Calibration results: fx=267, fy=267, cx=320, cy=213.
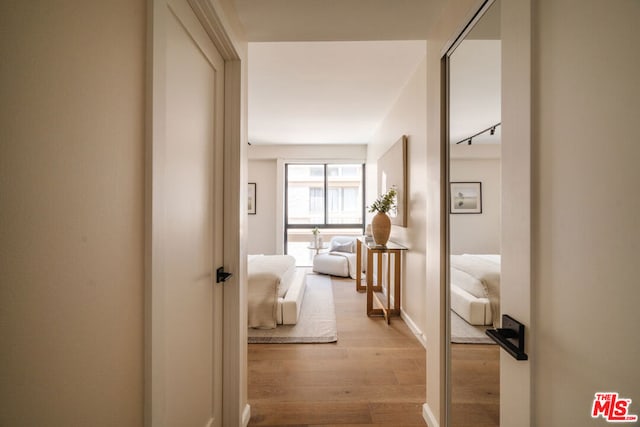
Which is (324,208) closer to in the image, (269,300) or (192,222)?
(269,300)

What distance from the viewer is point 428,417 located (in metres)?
1.64

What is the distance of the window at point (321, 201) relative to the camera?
6.20 m

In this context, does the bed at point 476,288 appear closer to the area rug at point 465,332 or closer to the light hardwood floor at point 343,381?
the area rug at point 465,332

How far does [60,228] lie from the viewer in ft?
1.71

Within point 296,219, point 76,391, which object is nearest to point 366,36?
point 76,391

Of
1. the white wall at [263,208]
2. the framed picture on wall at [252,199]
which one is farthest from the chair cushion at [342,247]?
the framed picture on wall at [252,199]

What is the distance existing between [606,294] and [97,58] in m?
1.25

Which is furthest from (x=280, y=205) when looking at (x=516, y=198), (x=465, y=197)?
(x=516, y=198)

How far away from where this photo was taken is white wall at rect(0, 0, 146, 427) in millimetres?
445

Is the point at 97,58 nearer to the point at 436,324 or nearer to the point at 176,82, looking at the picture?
the point at 176,82

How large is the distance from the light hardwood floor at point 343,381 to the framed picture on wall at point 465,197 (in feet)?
2.97

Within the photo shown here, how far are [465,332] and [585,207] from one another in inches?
35.2

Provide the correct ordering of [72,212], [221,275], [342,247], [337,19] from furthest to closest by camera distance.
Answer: [342,247], [337,19], [221,275], [72,212]

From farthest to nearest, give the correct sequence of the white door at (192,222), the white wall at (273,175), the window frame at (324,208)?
the window frame at (324,208) < the white wall at (273,175) < the white door at (192,222)
